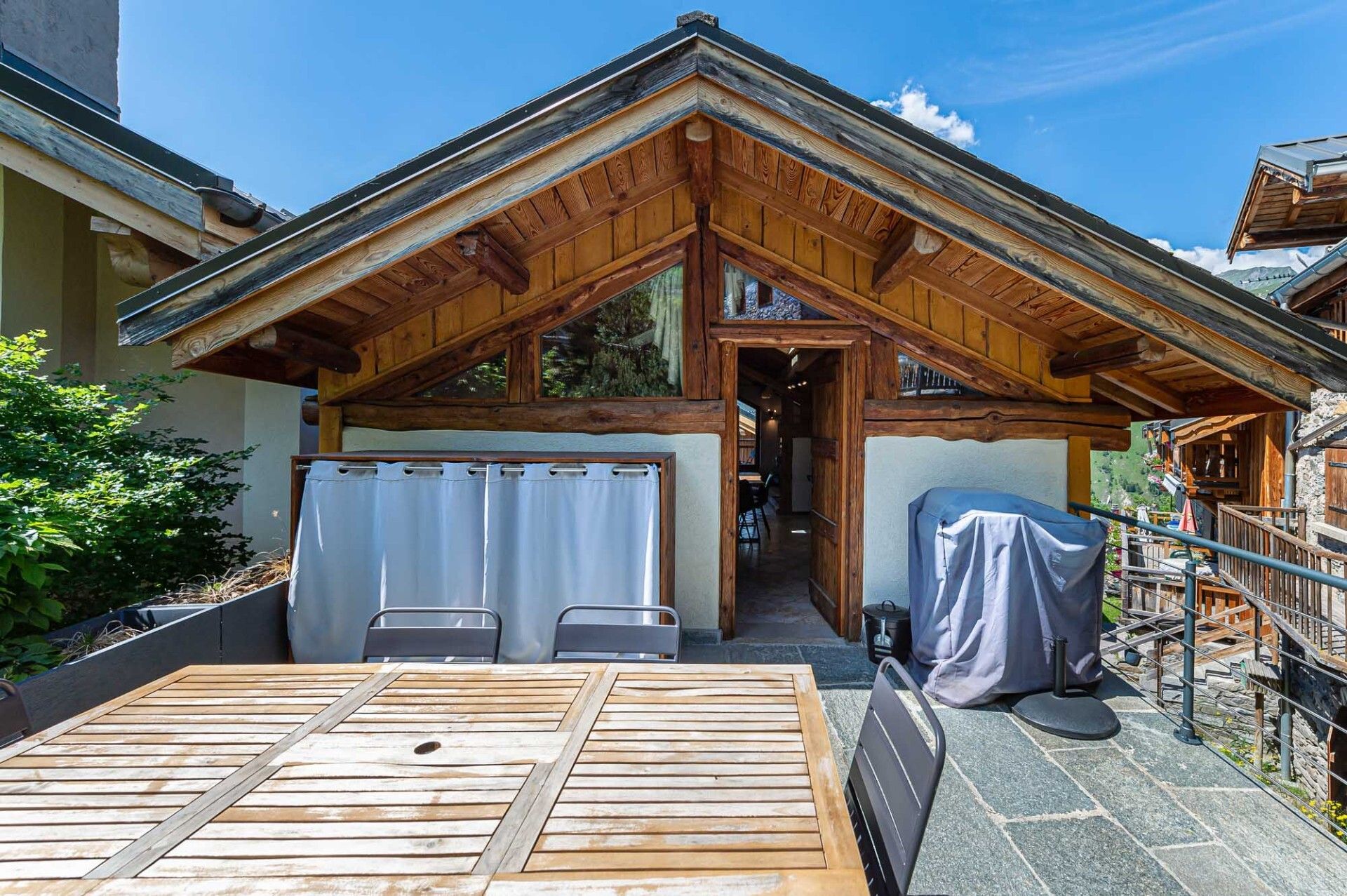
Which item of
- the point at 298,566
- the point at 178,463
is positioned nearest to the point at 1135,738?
the point at 298,566

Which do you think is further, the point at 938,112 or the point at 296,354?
the point at 938,112

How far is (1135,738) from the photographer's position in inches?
114

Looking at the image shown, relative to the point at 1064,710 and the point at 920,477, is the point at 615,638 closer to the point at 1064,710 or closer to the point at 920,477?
the point at 1064,710

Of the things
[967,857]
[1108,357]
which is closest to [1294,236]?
[1108,357]

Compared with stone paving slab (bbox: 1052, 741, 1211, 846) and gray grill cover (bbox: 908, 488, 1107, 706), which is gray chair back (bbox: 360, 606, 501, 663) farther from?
stone paving slab (bbox: 1052, 741, 1211, 846)

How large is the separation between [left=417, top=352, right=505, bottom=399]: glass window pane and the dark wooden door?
2582 millimetres

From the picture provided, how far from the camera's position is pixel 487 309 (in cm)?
405

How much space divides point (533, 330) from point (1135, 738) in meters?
4.33

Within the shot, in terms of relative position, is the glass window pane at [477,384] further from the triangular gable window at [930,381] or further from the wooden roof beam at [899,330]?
the triangular gable window at [930,381]

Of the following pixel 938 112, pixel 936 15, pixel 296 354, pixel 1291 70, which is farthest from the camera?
pixel 938 112

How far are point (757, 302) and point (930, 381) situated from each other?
55.4 inches

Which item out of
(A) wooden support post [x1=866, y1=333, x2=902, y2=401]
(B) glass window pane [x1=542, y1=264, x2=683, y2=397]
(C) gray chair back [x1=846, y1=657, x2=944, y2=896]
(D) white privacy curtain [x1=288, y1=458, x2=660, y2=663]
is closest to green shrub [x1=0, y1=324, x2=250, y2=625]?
(D) white privacy curtain [x1=288, y1=458, x2=660, y2=663]

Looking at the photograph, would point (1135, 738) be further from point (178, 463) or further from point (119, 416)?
point (119, 416)

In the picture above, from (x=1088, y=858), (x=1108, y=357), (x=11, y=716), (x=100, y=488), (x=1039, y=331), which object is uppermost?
(x=1039, y=331)
